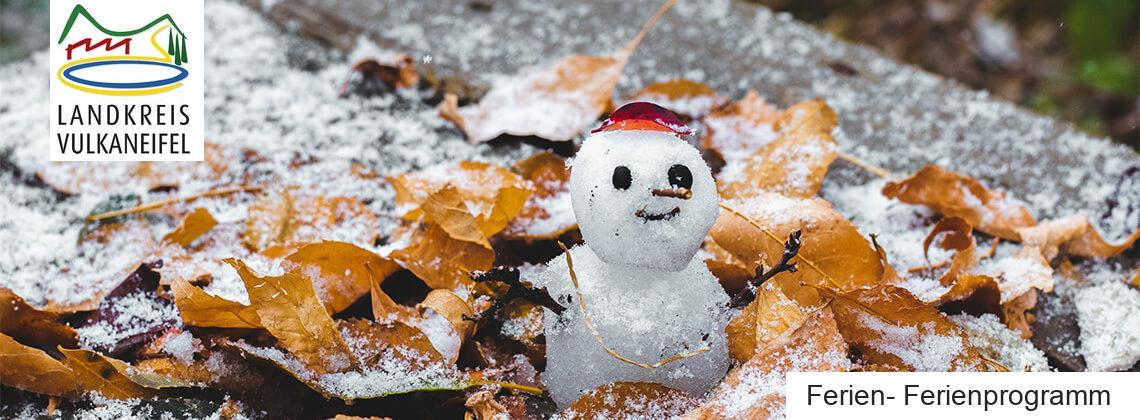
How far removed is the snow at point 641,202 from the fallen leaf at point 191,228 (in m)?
0.56

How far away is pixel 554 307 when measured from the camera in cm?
72

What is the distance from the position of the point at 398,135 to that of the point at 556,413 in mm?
683

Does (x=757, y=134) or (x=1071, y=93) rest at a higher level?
(x=757, y=134)

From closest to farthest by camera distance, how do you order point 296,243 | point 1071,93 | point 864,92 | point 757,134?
point 296,243 < point 757,134 < point 864,92 < point 1071,93

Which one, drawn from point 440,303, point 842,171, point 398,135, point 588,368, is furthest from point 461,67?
point 588,368

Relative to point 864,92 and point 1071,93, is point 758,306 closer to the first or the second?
point 864,92

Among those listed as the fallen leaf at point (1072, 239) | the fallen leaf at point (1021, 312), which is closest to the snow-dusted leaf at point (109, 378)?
the fallen leaf at point (1021, 312)

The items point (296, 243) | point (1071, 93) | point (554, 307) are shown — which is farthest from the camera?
point (1071, 93)

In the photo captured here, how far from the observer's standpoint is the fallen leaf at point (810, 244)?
0.87m

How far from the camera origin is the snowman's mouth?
656mm

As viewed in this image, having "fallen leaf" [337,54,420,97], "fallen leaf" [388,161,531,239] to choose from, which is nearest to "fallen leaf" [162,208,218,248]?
"fallen leaf" [388,161,531,239]

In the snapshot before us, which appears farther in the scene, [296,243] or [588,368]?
[296,243]

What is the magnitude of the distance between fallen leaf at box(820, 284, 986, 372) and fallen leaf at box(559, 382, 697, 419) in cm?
18

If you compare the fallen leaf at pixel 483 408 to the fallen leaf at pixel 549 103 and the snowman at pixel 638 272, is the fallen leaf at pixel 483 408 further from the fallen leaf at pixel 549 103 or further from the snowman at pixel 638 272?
the fallen leaf at pixel 549 103
